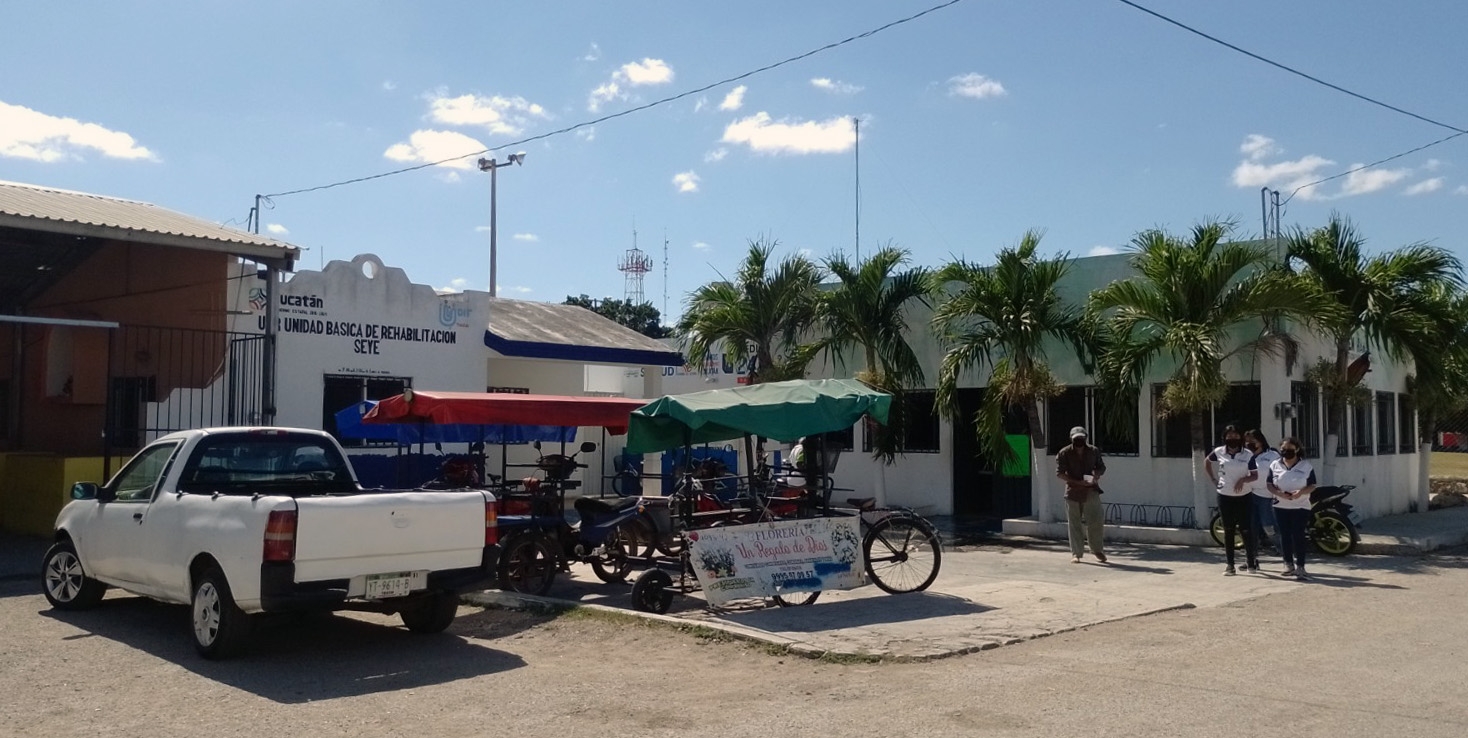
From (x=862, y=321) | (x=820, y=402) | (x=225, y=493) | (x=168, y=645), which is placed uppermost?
(x=862, y=321)

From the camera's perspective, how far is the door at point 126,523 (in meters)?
9.45

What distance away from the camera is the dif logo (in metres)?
20.2

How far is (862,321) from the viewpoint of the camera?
1866 cm

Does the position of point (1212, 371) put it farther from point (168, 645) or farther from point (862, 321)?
point (168, 645)

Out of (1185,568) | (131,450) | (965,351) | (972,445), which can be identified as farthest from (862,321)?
(131,450)

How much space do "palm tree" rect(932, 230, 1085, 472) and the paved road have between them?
6.68 meters

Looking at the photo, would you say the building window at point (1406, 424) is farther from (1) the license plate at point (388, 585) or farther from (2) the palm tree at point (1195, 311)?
(1) the license plate at point (388, 585)

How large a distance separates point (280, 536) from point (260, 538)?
13 centimetres

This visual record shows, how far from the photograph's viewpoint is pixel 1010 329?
1698 centimetres

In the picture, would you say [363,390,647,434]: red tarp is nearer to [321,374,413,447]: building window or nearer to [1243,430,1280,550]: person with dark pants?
[321,374,413,447]: building window

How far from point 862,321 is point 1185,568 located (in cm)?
625

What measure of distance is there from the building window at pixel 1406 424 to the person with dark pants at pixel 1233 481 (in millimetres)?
11002

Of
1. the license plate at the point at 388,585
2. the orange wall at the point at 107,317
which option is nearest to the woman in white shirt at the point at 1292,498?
the license plate at the point at 388,585

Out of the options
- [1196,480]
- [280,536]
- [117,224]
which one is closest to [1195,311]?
[1196,480]
